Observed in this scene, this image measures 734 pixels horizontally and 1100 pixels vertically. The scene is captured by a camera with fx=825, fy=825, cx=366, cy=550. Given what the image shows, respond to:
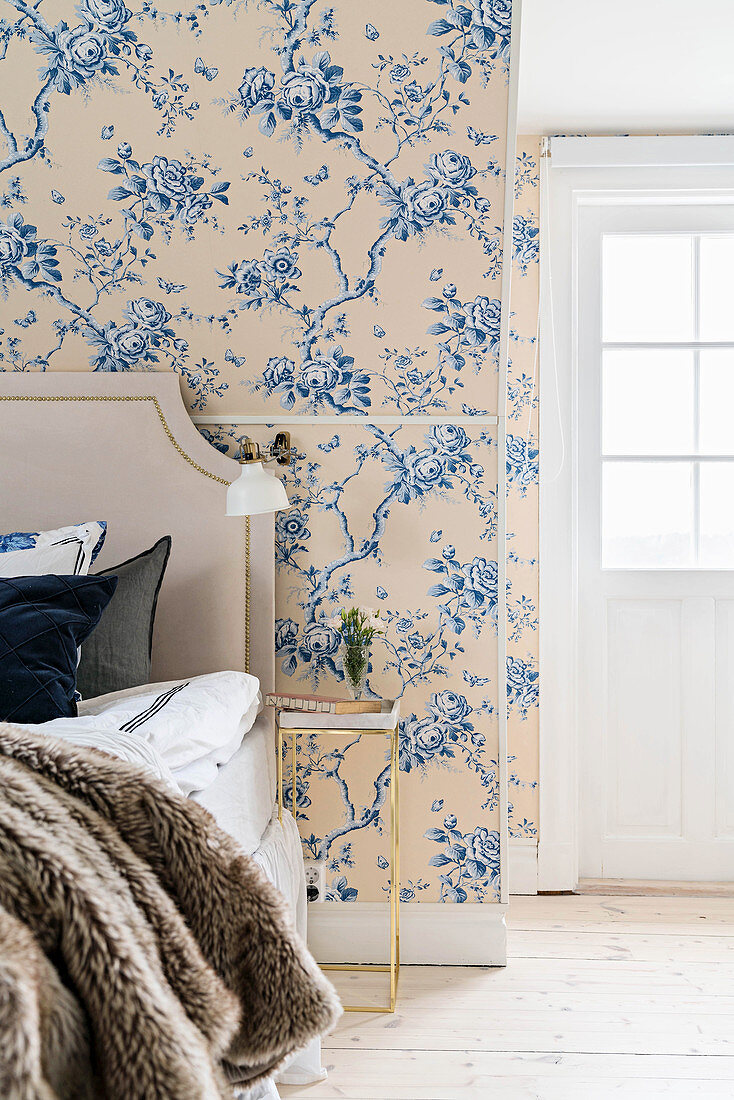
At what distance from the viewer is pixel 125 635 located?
1.75 meters

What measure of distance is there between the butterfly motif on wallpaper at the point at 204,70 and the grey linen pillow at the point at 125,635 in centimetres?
107

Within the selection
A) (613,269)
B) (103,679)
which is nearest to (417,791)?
(103,679)

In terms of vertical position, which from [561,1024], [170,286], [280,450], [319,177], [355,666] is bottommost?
[561,1024]

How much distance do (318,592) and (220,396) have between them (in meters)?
0.57

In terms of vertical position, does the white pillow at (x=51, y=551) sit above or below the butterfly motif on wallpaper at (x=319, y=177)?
below

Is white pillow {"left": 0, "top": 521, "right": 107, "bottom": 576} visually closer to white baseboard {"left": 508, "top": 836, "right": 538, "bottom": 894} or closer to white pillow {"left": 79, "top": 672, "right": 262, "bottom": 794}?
white pillow {"left": 79, "top": 672, "right": 262, "bottom": 794}

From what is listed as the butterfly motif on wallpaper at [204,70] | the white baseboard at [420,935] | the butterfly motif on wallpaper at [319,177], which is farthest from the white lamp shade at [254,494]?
the white baseboard at [420,935]

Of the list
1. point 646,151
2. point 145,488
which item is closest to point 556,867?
point 145,488

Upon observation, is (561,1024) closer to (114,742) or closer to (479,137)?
(114,742)

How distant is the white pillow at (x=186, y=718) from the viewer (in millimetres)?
1321

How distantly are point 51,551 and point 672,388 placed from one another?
1983 mm

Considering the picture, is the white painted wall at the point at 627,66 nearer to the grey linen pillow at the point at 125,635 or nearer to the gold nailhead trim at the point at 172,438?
the gold nailhead trim at the point at 172,438

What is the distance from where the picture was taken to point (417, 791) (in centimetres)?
216

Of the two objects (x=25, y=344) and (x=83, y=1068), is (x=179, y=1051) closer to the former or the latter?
(x=83, y=1068)
